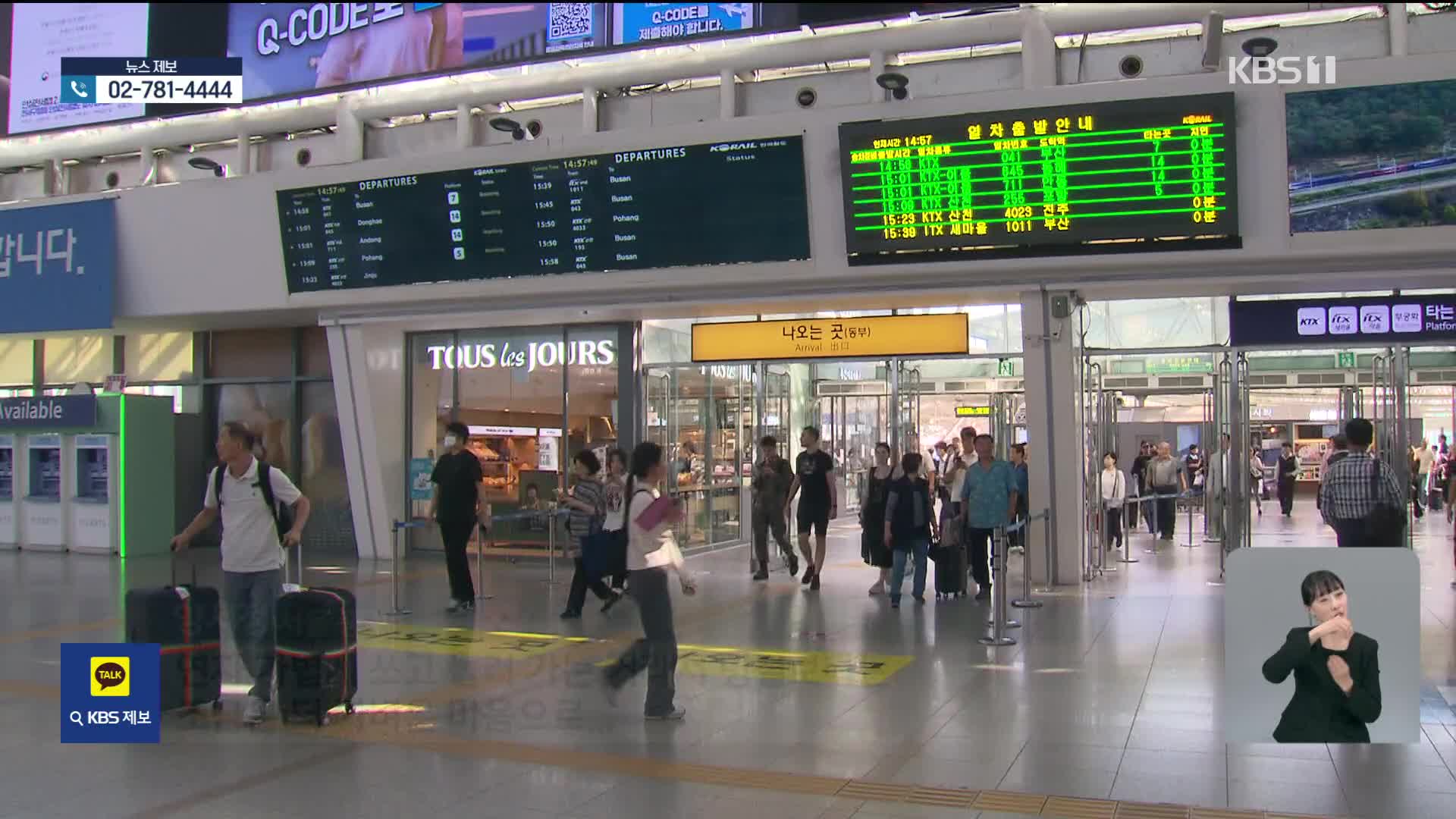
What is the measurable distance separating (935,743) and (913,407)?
11013 millimetres

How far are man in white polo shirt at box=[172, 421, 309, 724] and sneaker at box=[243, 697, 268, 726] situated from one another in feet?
0.25

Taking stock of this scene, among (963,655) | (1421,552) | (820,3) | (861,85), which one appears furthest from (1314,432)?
(963,655)

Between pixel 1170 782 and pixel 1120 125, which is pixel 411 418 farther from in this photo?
pixel 1170 782

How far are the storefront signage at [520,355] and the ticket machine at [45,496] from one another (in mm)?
6107

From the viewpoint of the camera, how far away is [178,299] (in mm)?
16141

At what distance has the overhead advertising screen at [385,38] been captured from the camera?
1388 cm

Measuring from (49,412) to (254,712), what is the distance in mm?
13024

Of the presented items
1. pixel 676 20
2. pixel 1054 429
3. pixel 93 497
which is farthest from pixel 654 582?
pixel 93 497

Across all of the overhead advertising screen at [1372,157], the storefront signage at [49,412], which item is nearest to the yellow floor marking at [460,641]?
the overhead advertising screen at [1372,157]

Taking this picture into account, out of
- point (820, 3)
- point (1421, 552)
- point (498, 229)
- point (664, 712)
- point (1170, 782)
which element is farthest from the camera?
point (1421, 552)

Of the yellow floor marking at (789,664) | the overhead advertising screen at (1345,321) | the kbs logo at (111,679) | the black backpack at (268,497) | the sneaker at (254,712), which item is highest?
the overhead advertising screen at (1345,321)

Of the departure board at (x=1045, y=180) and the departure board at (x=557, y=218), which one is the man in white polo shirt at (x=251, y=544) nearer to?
the departure board at (x=557, y=218)

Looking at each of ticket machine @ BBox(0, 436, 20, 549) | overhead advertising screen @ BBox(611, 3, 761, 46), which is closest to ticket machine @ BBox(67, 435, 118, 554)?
ticket machine @ BBox(0, 436, 20, 549)

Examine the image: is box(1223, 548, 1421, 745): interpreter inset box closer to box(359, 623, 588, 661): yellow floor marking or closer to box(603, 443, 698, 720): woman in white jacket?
box(603, 443, 698, 720): woman in white jacket
